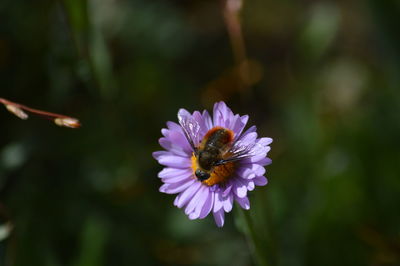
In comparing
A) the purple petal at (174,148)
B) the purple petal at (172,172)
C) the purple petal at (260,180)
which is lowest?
the purple petal at (260,180)

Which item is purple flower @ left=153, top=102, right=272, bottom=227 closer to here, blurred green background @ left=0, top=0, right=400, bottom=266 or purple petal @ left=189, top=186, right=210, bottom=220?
purple petal @ left=189, top=186, right=210, bottom=220

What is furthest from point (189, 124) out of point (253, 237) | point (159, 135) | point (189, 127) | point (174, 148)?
point (159, 135)

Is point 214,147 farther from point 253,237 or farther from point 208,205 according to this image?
point 253,237

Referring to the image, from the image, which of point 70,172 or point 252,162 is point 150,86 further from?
point 252,162

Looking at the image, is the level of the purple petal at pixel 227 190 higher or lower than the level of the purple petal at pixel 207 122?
lower

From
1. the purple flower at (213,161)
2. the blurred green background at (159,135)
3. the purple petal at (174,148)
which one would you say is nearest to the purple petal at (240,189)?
the purple flower at (213,161)

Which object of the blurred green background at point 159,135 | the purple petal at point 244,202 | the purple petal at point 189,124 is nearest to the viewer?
the purple petal at point 244,202

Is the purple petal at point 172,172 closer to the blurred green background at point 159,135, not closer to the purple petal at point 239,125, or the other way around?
the purple petal at point 239,125

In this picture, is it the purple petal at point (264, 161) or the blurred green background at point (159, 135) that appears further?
the blurred green background at point (159, 135)

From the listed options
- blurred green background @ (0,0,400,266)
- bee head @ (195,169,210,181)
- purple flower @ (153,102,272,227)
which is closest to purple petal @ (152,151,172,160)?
purple flower @ (153,102,272,227)
